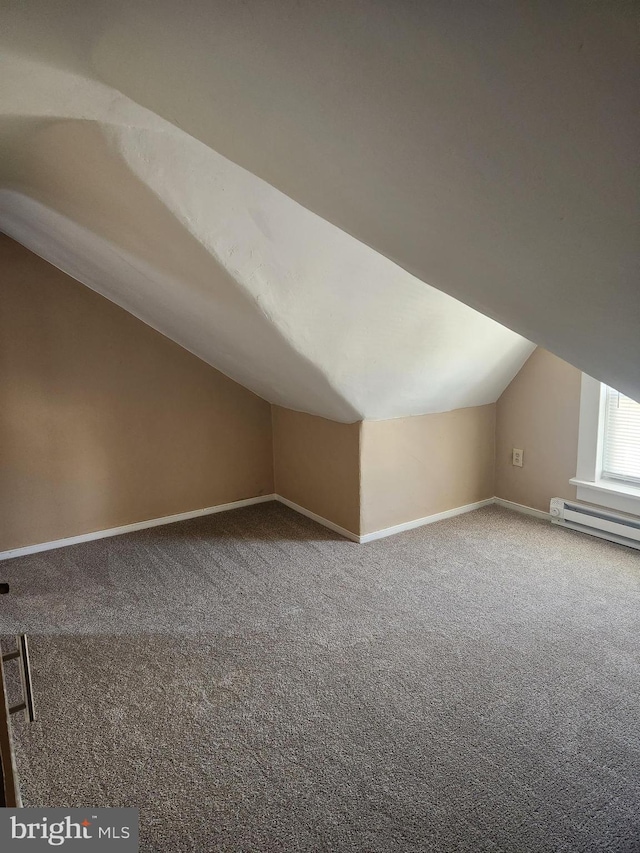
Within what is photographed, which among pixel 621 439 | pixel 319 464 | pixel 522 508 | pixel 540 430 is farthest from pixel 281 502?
pixel 621 439

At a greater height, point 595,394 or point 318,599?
point 595,394

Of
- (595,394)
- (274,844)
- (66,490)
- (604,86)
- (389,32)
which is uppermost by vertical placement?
(389,32)

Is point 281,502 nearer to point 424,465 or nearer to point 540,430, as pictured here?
point 424,465

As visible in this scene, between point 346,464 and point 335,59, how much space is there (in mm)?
2586

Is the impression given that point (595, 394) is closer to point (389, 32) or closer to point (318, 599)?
point (318, 599)

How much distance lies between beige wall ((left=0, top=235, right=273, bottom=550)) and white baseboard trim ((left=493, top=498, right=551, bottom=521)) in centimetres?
181

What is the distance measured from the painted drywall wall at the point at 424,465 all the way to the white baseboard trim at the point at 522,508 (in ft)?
0.30

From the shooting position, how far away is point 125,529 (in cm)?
359

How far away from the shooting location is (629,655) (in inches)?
87.6

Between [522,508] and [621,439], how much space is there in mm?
830

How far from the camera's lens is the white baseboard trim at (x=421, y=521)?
3.40m

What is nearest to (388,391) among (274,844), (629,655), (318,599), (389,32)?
(318,599)

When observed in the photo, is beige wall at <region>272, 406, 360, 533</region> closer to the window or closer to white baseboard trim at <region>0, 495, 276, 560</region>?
white baseboard trim at <region>0, 495, 276, 560</region>

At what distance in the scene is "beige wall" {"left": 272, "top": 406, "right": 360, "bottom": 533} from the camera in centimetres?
335
